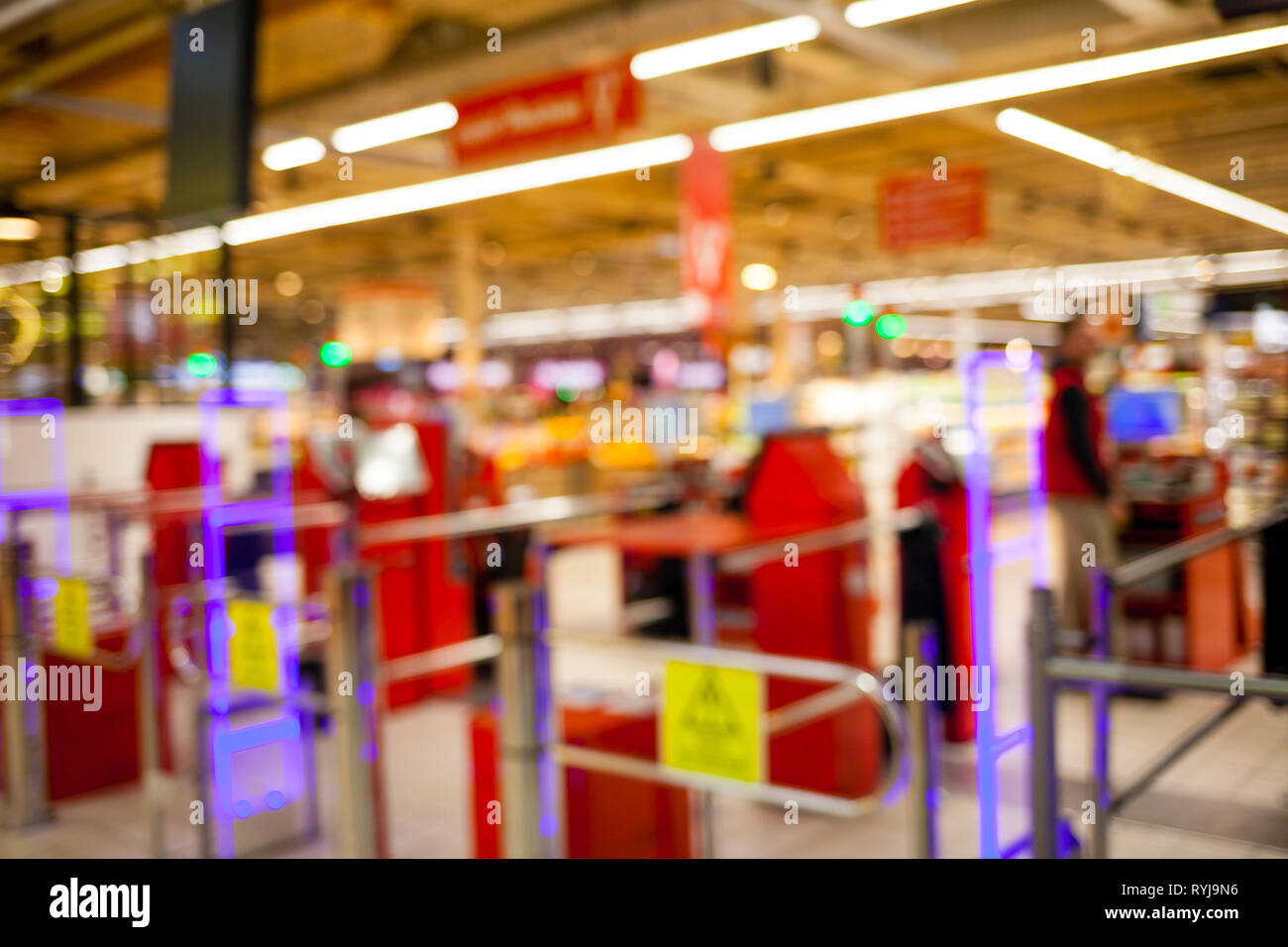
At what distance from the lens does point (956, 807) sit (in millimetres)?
4207

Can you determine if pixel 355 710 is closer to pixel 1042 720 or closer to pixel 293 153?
pixel 1042 720

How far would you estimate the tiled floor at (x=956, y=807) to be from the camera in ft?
12.7

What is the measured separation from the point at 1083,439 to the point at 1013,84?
2045mm

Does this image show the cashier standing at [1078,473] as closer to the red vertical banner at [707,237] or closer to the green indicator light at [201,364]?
the red vertical banner at [707,237]

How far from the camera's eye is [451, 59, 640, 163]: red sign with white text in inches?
203

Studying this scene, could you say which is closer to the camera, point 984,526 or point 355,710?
point 355,710

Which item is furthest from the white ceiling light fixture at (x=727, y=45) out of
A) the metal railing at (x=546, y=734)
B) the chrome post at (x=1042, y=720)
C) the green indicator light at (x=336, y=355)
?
the green indicator light at (x=336, y=355)

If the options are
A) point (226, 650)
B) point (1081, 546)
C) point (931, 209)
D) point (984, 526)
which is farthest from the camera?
point (931, 209)

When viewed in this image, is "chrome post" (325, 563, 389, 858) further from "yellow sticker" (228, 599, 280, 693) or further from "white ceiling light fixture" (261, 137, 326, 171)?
"white ceiling light fixture" (261, 137, 326, 171)

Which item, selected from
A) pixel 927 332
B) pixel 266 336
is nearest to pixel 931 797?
pixel 927 332

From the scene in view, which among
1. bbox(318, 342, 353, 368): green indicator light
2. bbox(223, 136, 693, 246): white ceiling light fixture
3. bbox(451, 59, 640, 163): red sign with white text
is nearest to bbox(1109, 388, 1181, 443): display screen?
bbox(223, 136, 693, 246): white ceiling light fixture

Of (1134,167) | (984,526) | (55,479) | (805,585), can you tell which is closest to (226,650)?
(805,585)

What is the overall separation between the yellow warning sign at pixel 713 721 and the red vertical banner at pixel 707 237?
18.5 feet
